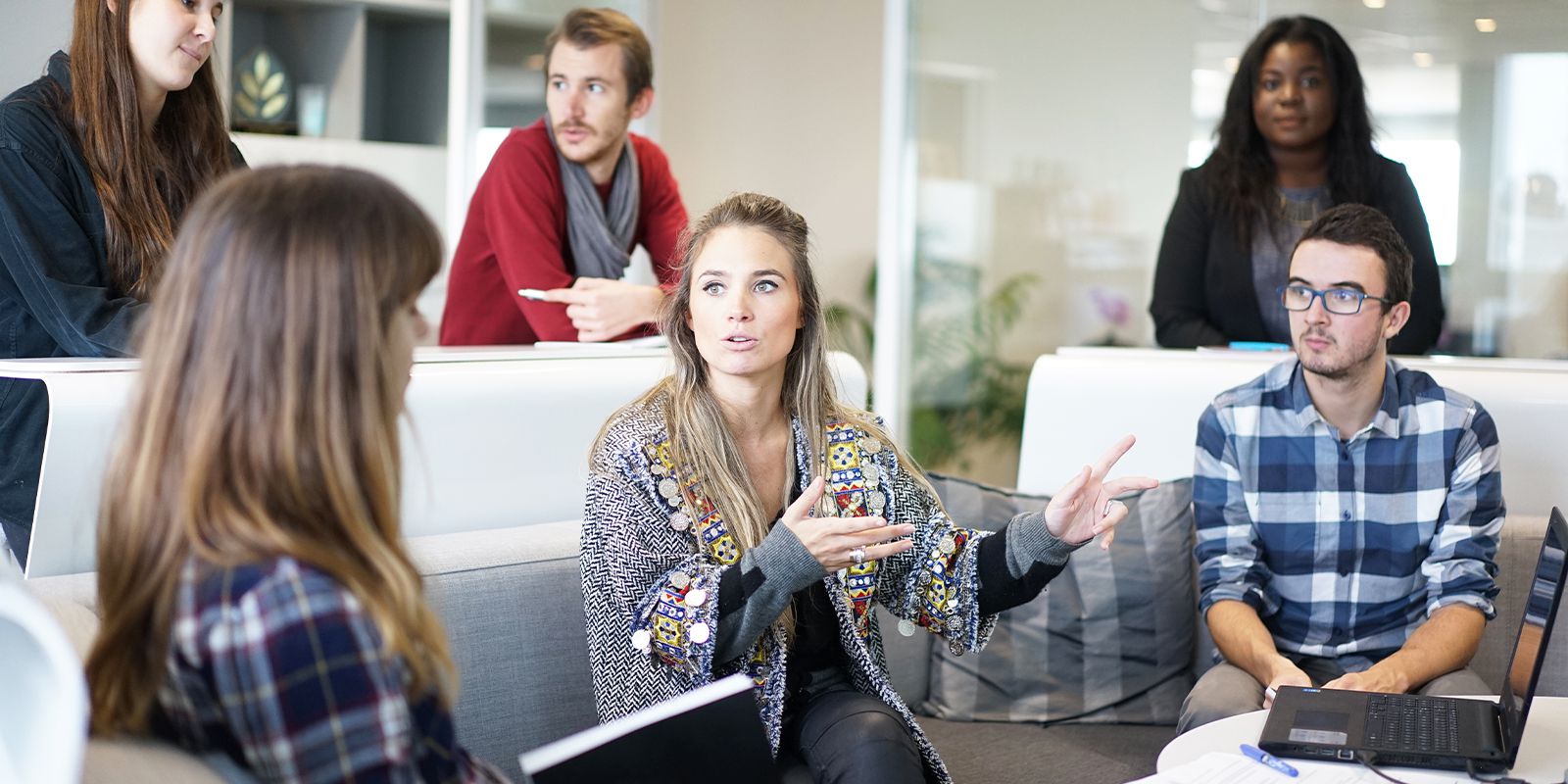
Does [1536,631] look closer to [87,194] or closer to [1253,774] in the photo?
[1253,774]

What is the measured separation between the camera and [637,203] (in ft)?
9.65

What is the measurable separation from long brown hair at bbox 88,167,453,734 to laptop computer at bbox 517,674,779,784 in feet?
1.08

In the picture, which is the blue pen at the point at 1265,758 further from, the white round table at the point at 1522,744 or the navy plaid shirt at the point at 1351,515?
the navy plaid shirt at the point at 1351,515

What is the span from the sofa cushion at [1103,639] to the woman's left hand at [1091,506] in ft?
2.67

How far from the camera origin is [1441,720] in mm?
1656

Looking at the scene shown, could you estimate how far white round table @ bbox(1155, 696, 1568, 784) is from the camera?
1542 mm

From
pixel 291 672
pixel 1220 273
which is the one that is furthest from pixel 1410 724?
pixel 1220 273

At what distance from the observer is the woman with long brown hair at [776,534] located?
1756 mm

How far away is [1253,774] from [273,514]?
3.32 ft

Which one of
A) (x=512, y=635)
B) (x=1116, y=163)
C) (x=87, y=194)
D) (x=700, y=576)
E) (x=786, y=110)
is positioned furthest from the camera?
(x=786, y=110)

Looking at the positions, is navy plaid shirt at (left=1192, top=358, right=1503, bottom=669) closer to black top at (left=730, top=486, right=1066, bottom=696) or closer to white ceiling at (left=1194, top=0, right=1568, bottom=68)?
black top at (left=730, top=486, right=1066, bottom=696)

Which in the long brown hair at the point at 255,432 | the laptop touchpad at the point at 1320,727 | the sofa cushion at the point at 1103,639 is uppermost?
the long brown hair at the point at 255,432

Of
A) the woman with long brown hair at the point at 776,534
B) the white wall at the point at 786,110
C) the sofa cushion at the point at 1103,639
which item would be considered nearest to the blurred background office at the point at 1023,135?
Answer: the white wall at the point at 786,110

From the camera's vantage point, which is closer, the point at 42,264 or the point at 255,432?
the point at 255,432
